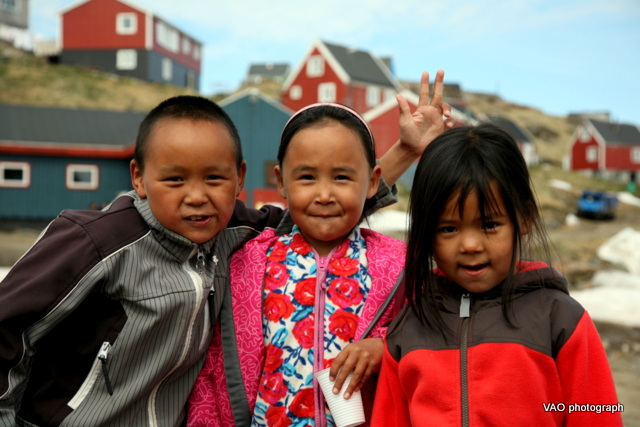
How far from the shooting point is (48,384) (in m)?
1.93

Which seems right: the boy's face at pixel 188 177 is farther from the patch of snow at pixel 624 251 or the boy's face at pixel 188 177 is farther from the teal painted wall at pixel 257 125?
the teal painted wall at pixel 257 125

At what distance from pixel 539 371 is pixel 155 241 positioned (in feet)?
4.46

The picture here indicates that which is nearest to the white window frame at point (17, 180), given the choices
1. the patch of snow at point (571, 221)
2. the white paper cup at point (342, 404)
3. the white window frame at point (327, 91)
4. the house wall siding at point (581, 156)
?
the white paper cup at point (342, 404)

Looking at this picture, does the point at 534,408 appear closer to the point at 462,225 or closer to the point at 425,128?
the point at 462,225

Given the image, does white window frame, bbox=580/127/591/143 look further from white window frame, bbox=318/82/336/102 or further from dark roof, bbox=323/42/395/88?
white window frame, bbox=318/82/336/102

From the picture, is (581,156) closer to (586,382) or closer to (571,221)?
(571,221)

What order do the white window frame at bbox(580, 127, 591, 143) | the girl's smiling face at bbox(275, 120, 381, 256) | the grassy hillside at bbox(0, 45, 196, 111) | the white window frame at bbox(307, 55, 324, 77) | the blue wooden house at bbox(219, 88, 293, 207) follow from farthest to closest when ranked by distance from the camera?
1. the white window frame at bbox(580, 127, 591, 143)
2. the white window frame at bbox(307, 55, 324, 77)
3. the grassy hillside at bbox(0, 45, 196, 111)
4. the blue wooden house at bbox(219, 88, 293, 207)
5. the girl's smiling face at bbox(275, 120, 381, 256)

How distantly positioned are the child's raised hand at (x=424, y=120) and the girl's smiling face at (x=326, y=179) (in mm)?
377

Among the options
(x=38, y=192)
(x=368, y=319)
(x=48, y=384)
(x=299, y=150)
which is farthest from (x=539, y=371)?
(x=38, y=192)

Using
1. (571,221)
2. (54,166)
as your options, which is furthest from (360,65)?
(54,166)

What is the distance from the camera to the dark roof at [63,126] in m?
17.9

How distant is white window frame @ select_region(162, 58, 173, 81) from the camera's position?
126ft

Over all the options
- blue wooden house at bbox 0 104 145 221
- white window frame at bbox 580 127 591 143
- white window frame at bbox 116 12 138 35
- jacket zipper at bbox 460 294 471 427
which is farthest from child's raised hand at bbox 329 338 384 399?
white window frame at bbox 580 127 591 143

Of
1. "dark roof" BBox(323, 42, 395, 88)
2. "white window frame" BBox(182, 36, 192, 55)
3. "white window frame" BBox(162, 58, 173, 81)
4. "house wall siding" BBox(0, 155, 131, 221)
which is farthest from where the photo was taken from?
"white window frame" BBox(182, 36, 192, 55)
